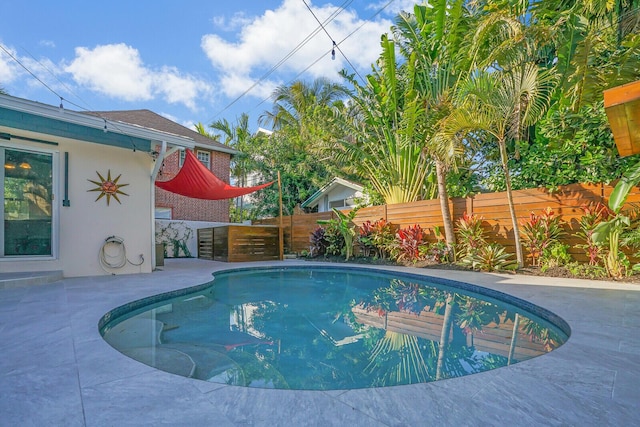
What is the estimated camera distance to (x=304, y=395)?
183 cm

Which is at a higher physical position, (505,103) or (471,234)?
(505,103)

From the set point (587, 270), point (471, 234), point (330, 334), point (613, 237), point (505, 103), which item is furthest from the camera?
point (471, 234)

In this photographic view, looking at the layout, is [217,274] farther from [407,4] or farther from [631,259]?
[407,4]

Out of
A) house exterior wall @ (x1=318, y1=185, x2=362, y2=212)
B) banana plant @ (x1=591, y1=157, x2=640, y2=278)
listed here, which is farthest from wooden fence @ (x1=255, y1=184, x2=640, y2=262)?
house exterior wall @ (x1=318, y1=185, x2=362, y2=212)

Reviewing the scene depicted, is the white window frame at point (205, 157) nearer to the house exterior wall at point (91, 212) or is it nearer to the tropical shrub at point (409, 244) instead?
the house exterior wall at point (91, 212)

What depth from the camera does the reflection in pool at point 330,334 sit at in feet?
8.43

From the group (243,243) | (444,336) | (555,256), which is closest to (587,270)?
(555,256)

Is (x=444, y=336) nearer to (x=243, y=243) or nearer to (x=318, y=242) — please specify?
(x=318, y=242)

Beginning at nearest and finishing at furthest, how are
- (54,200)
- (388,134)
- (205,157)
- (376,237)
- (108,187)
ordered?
1. (54,200)
2. (108,187)
3. (376,237)
4. (388,134)
5. (205,157)

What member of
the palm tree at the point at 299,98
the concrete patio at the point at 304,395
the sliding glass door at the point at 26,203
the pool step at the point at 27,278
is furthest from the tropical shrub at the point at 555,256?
the palm tree at the point at 299,98

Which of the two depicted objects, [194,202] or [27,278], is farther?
[194,202]

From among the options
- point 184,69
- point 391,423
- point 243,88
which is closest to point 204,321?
point 391,423

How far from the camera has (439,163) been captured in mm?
8383

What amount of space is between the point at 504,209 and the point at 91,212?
909 cm
